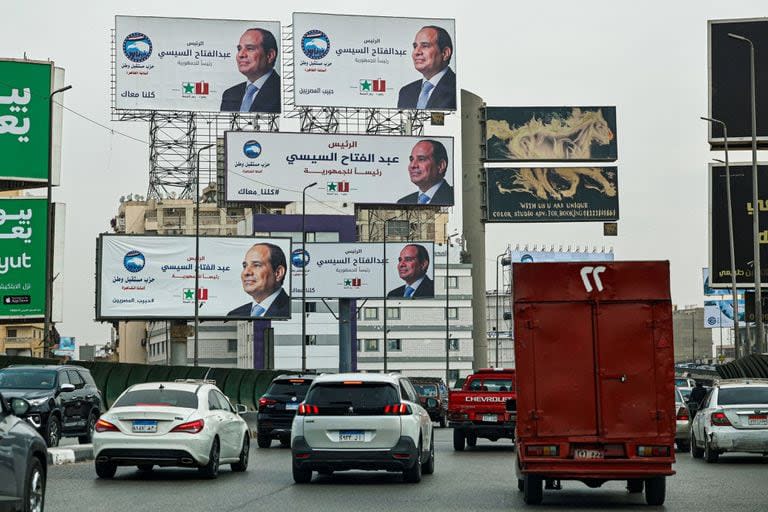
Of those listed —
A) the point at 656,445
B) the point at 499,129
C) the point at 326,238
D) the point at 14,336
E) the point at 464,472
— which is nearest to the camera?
the point at 656,445

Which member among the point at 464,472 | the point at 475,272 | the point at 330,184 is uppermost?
the point at 330,184

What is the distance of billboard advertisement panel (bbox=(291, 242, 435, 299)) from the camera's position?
268ft

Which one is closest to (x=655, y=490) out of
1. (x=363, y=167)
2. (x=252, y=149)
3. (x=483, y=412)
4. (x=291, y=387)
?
(x=483, y=412)

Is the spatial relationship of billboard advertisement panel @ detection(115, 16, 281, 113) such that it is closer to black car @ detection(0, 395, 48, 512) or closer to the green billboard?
the green billboard

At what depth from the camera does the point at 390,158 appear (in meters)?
81.1

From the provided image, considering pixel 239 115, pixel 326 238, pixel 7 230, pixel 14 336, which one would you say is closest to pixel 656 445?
pixel 7 230

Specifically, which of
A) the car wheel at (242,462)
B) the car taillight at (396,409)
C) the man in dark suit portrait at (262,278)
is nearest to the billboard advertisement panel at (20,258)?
the man in dark suit portrait at (262,278)

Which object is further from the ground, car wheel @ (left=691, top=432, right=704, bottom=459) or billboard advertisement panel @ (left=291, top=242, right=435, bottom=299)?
billboard advertisement panel @ (left=291, top=242, right=435, bottom=299)

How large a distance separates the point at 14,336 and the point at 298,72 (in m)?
76.8

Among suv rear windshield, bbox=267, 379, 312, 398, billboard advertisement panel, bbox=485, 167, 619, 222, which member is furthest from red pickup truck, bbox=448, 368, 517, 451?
billboard advertisement panel, bbox=485, 167, 619, 222

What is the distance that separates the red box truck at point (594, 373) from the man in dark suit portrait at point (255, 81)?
212 feet

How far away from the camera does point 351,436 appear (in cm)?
2016

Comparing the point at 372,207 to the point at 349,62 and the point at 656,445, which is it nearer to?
the point at 349,62

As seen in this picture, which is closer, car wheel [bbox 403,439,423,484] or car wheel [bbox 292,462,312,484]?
car wheel [bbox 292,462,312,484]
